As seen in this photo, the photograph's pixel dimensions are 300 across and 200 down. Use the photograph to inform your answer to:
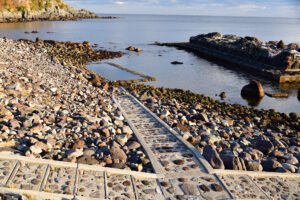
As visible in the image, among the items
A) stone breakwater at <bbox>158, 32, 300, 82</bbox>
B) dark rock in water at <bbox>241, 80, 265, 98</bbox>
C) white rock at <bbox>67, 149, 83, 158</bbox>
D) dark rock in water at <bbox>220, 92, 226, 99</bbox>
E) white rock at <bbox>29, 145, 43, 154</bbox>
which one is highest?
stone breakwater at <bbox>158, 32, 300, 82</bbox>

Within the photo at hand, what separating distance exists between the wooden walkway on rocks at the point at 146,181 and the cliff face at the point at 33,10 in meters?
102

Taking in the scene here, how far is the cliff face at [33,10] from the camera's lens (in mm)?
103500

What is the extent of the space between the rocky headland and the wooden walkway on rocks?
9954 centimetres

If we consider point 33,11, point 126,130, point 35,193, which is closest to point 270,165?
point 126,130

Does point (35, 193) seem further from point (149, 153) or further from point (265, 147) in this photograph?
point (265, 147)

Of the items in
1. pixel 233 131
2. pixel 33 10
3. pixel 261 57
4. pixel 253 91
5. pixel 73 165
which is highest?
pixel 33 10

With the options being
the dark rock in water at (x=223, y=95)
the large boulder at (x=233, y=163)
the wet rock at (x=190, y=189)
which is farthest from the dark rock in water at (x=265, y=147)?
the dark rock in water at (x=223, y=95)

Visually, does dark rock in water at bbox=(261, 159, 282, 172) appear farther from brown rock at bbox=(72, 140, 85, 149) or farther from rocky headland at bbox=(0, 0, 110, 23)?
rocky headland at bbox=(0, 0, 110, 23)

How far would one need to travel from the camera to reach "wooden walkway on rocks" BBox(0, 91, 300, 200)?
4980 mm

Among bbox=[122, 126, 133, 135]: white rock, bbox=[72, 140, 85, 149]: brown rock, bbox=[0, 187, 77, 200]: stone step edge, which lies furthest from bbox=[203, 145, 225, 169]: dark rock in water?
bbox=[0, 187, 77, 200]: stone step edge

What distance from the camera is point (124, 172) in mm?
5887

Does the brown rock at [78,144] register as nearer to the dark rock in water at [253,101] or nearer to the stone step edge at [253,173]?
the stone step edge at [253,173]

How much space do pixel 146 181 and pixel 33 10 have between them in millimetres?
129728

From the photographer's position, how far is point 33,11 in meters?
118
